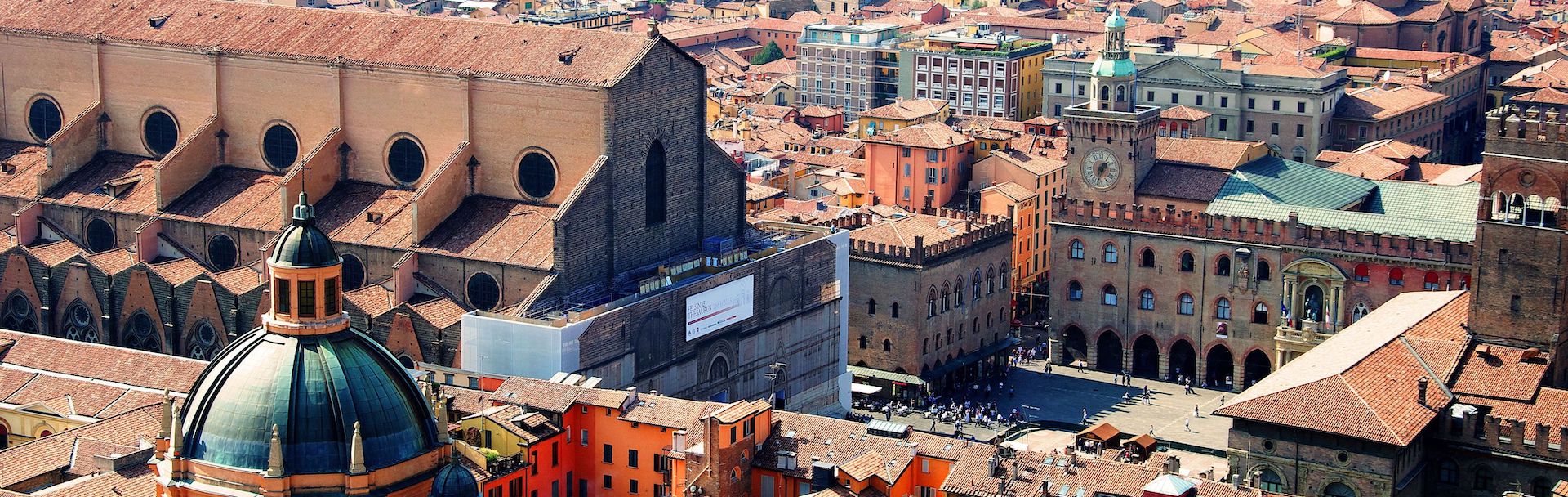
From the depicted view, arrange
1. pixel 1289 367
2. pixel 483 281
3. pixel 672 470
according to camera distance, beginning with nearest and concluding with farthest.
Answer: pixel 672 470 < pixel 1289 367 < pixel 483 281

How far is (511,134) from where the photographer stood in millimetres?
71188

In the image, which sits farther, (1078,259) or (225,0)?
(1078,259)

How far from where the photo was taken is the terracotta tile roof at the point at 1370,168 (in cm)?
9694

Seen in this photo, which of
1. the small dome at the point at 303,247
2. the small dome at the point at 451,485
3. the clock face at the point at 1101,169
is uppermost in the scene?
the small dome at the point at 303,247

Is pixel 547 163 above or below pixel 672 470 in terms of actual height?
above

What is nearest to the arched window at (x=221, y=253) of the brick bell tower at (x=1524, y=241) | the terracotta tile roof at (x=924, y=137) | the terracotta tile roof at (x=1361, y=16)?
the terracotta tile roof at (x=924, y=137)

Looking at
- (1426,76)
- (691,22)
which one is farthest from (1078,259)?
(691,22)

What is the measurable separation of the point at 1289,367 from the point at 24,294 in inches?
1457

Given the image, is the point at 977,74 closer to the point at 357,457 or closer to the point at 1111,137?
the point at 1111,137

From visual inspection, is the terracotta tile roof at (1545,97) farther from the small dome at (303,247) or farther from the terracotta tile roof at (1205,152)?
the small dome at (303,247)

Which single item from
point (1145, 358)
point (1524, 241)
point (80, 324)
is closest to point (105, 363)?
point (80, 324)

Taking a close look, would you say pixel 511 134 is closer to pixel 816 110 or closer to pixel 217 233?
pixel 217 233

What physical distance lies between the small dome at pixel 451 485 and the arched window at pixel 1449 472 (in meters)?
27.2

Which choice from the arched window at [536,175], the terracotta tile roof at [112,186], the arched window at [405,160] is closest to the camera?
the arched window at [536,175]
